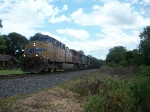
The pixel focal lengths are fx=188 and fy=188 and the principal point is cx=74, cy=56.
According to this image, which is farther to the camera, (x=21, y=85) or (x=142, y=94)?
(x=21, y=85)

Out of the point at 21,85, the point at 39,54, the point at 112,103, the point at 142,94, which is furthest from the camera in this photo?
the point at 39,54

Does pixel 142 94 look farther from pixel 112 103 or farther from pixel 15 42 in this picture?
pixel 15 42

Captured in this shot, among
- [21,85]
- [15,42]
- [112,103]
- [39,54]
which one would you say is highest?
[15,42]

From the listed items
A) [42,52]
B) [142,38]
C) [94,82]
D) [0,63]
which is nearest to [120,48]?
[0,63]

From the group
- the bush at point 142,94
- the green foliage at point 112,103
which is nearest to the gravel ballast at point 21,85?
the green foliage at point 112,103

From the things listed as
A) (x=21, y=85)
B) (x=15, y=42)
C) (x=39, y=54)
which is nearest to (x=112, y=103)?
(x=21, y=85)

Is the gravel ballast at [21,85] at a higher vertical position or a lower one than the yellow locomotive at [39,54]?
lower

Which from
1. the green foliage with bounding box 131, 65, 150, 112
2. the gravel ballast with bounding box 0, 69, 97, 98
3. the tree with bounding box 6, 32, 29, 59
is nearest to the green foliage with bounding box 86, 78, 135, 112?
the green foliage with bounding box 131, 65, 150, 112

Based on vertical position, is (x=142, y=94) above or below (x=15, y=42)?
below

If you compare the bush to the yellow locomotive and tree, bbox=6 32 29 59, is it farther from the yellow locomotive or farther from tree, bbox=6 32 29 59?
tree, bbox=6 32 29 59

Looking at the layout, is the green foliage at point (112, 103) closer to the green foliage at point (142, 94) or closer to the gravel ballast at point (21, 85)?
the green foliage at point (142, 94)

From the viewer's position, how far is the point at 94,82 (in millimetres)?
7918

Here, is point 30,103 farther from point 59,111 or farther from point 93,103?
point 93,103

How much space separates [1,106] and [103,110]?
2.87 metres
